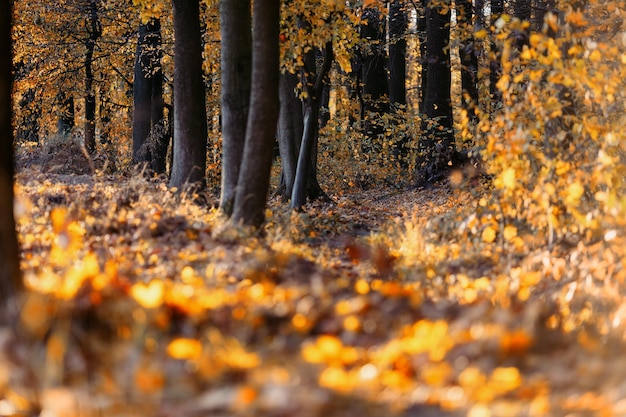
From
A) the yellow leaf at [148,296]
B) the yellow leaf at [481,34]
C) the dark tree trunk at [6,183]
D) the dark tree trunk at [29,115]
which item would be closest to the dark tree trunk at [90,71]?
the dark tree trunk at [29,115]

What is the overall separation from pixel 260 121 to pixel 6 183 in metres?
4.62

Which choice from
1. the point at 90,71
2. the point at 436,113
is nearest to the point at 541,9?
the point at 436,113

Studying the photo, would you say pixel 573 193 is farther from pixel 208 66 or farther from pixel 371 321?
pixel 208 66

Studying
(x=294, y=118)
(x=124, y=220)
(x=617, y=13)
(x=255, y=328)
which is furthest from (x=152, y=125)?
(x=255, y=328)

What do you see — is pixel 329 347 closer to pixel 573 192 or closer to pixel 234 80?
pixel 573 192

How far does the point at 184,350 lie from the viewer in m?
4.42

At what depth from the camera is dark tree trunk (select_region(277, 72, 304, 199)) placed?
54.8 ft

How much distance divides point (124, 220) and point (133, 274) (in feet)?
8.06

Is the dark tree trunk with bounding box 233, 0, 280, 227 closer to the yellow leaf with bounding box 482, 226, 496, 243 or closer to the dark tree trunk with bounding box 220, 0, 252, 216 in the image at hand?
the dark tree trunk with bounding box 220, 0, 252, 216

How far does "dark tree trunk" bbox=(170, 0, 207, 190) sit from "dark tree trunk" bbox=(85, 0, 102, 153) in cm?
815

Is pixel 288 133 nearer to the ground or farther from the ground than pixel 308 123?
nearer to the ground

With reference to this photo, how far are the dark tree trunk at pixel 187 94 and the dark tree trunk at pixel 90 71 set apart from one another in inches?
321

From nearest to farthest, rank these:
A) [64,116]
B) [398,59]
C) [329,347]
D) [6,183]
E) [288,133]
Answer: [329,347] → [6,183] → [288,133] → [398,59] → [64,116]

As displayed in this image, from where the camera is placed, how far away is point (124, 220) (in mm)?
8977
